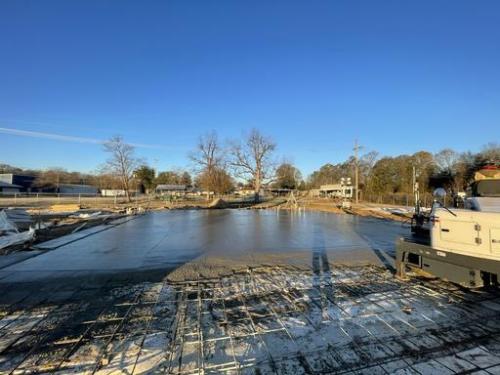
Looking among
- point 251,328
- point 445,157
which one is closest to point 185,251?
point 251,328

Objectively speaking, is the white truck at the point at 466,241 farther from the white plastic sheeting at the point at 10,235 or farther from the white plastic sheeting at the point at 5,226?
the white plastic sheeting at the point at 5,226

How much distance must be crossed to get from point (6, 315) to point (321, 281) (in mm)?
5068

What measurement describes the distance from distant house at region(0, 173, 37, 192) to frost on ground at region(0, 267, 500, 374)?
295 feet

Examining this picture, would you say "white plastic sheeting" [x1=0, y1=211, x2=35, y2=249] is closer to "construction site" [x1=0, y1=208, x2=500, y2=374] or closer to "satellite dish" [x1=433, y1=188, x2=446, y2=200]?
"construction site" [x1=0, y1=208, x2=500, y2=374]

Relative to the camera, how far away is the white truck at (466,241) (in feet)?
14.5

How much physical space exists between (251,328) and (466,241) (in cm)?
362

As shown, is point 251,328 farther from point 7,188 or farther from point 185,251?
point 7,188

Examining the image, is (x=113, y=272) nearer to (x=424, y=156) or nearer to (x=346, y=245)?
(x=346, y=245)

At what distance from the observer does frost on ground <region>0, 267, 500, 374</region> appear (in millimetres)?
3018

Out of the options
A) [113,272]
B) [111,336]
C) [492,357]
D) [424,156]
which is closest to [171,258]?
[113,272]

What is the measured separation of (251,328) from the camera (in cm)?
378

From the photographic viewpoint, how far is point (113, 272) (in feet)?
22.0

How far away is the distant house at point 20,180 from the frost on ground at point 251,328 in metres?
90.0

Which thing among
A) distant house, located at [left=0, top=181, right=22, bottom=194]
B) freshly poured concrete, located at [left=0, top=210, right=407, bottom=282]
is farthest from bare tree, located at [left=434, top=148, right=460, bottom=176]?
distant house, located at [left=0, top=181, right=22, bottom=194]
